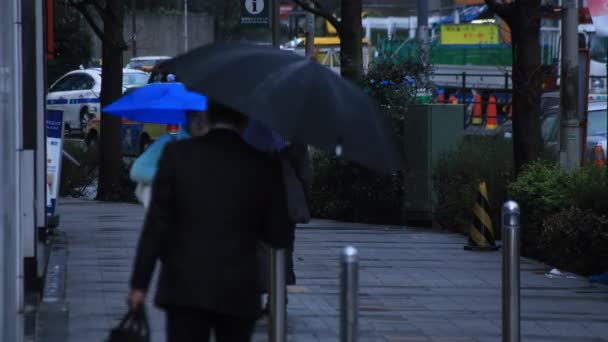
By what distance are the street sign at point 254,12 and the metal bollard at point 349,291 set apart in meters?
11.5

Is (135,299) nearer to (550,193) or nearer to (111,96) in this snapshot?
(550,193)

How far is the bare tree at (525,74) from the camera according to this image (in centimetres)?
1277

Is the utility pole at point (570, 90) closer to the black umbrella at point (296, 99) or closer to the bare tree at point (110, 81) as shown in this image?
the bare tree at point (110, 81)

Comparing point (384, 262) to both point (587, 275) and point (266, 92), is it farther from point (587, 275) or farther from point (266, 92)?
point (266, 92)

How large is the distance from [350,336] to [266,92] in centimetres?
125

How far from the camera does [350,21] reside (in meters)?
18.3

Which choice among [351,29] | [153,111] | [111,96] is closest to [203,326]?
[153,111]

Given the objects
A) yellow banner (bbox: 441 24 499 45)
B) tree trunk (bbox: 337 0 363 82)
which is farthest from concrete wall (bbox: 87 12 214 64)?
tree trunk (bbox: 337 0 363 82)

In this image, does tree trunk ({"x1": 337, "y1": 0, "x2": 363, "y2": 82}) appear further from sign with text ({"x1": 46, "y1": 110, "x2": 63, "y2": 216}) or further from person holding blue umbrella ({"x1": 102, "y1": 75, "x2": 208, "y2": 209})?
person holding blue umbrella ({"x1": 102, "y1": 75, "x2": 208, "y2": 209})

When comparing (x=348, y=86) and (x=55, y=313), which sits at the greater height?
(x=348, y=86)

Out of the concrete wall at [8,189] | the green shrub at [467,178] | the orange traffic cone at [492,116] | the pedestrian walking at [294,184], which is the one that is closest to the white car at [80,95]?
the orange traffic cone at [492,116]

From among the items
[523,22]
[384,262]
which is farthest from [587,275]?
[523,22]

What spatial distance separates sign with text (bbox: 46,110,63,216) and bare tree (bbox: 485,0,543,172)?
4.79 metres

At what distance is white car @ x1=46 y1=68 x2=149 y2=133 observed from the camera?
26.7m
